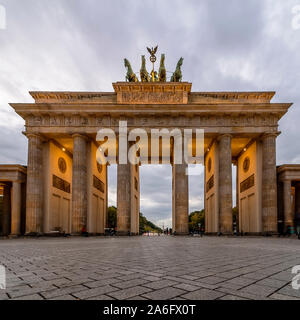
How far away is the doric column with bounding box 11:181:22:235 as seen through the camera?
2719 cm

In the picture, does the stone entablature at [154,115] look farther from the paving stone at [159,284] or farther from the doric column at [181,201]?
the paving stone at [159,284]

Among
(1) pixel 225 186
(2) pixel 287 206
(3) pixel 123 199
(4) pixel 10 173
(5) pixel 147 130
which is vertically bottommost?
(2) pixel 287 206

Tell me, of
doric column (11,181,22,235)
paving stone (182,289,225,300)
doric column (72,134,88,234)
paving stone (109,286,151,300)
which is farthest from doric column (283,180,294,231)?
doric column (11,181,22,235)

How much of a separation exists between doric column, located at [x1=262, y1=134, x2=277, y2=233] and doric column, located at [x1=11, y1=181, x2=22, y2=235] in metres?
26.3

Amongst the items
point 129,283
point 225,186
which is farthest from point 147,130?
point 129,283

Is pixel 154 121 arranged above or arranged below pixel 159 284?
above

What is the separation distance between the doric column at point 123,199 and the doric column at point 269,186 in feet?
46.9

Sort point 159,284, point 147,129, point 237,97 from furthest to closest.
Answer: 1. point 237,97
2. point 147,129
3. point 159,284

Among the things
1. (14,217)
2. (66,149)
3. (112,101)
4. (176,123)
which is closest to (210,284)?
(176,123)

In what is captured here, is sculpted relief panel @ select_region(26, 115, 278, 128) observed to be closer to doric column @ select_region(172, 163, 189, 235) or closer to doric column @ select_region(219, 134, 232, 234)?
doric column @ select_region(219, 134, 232, 234)

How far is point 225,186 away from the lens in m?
26.5

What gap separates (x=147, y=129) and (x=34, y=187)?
13.4 meters

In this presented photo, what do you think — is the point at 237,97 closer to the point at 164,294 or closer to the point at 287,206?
the point at 287,206

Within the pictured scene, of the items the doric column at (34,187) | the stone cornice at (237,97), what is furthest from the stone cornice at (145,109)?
the doric column at (34,187)
